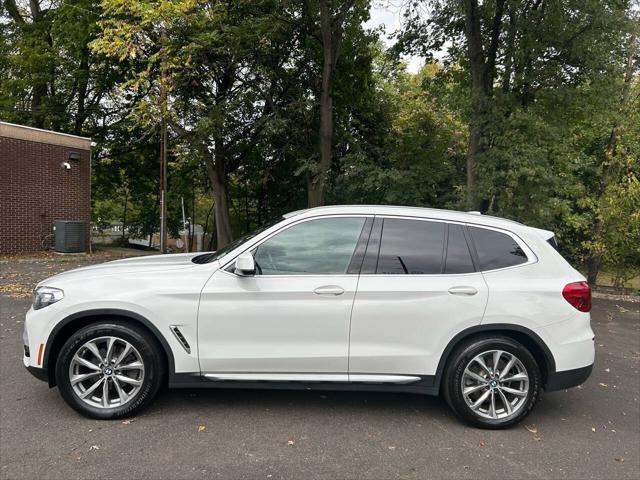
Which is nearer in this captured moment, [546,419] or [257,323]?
[257,323]

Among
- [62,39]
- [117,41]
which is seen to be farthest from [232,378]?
[62,39]

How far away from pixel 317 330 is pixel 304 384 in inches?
16.9

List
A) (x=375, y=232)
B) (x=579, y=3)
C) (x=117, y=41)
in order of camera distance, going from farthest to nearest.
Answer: (x=117, y=41) → (x=579, y=3) → (x=375, y=232)

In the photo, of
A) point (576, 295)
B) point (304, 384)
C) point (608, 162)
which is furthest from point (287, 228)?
point (608, 162)

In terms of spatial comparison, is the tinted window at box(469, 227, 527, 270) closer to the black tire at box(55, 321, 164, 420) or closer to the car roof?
the car roof

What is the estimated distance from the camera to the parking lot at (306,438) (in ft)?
9.90

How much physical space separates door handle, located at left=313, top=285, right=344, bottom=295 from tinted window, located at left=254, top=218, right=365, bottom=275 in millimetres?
137

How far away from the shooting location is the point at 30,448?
10.3 ft

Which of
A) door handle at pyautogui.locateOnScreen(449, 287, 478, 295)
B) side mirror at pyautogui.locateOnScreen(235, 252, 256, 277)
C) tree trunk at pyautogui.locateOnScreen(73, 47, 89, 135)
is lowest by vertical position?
door handle at pyautogui.locateOnScreen(449, 287, 478, 295)

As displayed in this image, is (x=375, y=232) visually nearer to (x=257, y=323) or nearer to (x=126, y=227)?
(x=257, y=323)

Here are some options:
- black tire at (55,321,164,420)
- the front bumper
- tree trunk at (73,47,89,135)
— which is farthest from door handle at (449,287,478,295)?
tree trunk at (73,47,89,135)

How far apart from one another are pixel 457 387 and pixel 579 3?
30.6 feet

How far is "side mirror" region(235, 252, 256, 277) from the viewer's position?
347cm

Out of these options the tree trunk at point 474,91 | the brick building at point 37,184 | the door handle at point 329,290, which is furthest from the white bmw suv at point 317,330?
the brick building at point 37,184
